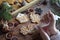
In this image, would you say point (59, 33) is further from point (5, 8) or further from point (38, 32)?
point (5, 8)

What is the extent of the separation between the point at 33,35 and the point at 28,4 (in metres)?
0.32

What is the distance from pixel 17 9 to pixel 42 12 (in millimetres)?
193

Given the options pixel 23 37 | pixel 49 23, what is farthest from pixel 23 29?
pixel 49 23

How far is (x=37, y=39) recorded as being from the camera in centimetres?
114

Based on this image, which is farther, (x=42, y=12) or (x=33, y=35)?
(x=42, y=12)

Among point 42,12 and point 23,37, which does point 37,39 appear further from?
point 42,12

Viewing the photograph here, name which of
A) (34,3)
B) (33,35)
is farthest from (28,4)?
(33,35)

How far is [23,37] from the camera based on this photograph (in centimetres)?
118

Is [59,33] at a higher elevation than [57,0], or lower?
lower

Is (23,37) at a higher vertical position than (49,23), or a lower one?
lower

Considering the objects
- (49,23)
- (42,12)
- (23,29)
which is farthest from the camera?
(42,12)

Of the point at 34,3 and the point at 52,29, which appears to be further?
the point at 34,3

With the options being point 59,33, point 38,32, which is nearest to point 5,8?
point 38,32

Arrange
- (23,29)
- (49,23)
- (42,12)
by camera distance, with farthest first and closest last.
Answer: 1. (42,12)
2. (23,29)
3. (49,23)
